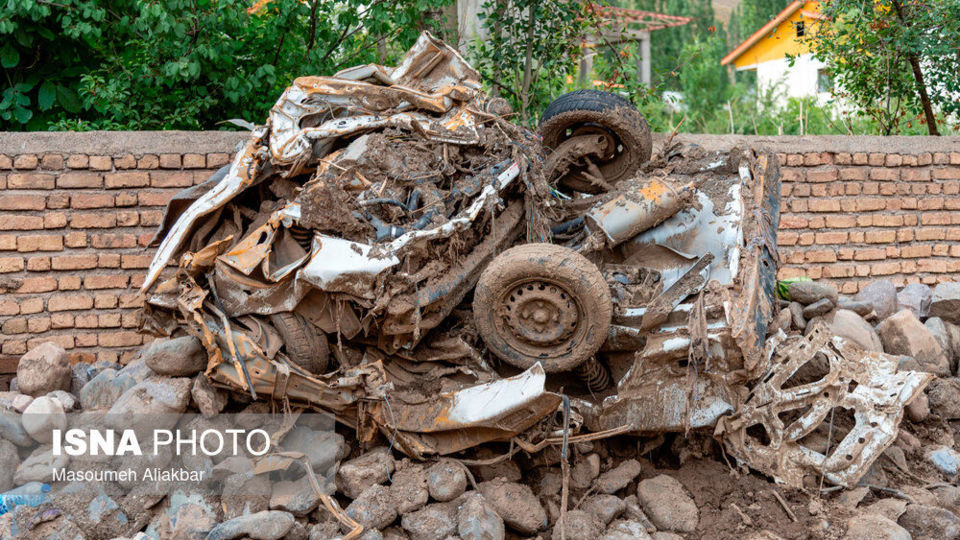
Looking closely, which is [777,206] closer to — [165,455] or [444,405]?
[444,405]

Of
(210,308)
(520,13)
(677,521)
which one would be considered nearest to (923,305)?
(677,521)

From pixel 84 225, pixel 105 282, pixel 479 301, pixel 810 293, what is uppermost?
pixel 84 225

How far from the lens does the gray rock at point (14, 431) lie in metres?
4.56

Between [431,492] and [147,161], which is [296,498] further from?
[147,161]

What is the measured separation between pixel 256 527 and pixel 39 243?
3083mm

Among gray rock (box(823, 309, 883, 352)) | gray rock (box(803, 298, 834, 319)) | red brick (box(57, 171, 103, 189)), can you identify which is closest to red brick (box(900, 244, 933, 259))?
gray rock (box(823, 309, 883, 352))

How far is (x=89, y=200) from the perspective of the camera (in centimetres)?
572

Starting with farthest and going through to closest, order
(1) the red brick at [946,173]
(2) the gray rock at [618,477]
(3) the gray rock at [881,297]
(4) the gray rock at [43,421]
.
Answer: (1) the red brick at [946,173]
(3) the gray rock at [881,297]
(4) the gray rock at [43,421]
(2) the gray rock at [618,477]

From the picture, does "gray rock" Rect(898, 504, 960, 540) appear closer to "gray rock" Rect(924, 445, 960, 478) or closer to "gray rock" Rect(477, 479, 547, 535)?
"gray rock" Rect(924, 445, 960, 478)

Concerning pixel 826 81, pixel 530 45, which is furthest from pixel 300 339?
pixel 826 81

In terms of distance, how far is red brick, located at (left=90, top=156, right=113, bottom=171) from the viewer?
571 centimetres

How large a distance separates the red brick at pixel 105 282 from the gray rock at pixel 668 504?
3853 millimetres

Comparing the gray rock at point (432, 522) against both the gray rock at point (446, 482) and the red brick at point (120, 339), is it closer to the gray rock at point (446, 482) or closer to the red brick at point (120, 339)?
the gray rock at point (446, 482)

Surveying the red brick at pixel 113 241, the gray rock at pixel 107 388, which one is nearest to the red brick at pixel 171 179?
the red brick at pixel 113 241
